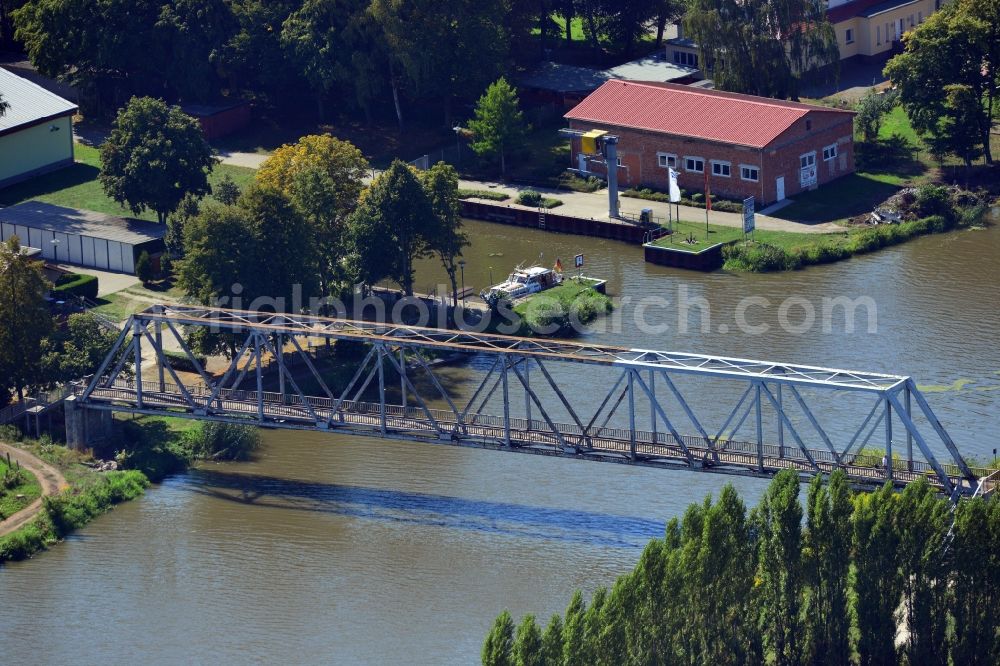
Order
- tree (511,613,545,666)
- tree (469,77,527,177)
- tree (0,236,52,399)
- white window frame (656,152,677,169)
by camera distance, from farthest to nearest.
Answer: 1. tree (469,77,527,177)
2. white window frame (656,152,677,169)
3. tree (0,236,52,399)
4. tree (511,613,545,666)

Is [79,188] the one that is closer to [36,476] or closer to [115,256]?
[115,256]

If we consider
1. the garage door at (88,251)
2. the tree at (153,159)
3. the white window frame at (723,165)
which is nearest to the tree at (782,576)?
the white window frame at (723,165)

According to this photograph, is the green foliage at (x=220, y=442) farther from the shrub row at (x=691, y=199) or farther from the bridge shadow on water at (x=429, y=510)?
the shrub row at (x=691, y=199)

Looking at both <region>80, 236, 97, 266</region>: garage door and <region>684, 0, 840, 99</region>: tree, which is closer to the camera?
<region>80, 236, 97, 266</region>: garage door

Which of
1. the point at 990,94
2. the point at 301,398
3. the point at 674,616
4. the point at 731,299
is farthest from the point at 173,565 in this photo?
the point at 990,94

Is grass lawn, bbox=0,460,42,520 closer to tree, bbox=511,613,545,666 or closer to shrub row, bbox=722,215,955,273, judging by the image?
tree, bbox=511,613,545,666

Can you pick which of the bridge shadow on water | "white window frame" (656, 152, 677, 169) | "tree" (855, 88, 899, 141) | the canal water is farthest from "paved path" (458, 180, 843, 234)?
the bridge shadow on water

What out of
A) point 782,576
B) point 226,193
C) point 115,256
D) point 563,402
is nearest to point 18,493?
point 563,402

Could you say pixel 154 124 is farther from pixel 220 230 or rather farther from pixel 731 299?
pixel 731 299
